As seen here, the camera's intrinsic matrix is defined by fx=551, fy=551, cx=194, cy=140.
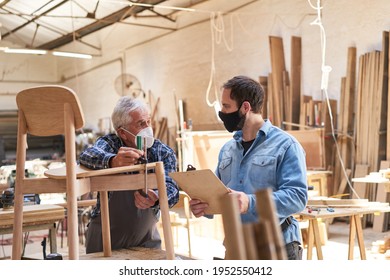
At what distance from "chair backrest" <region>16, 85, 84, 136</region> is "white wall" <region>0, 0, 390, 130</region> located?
319cm

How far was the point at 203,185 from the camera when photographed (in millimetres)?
1980

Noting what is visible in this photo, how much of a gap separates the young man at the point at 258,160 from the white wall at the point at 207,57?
2556mm

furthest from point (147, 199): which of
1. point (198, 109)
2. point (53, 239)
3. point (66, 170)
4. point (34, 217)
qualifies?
point (198, 109)

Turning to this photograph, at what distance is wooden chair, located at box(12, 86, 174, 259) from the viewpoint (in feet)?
6.36

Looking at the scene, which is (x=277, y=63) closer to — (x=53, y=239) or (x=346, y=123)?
(x=346, y=123)

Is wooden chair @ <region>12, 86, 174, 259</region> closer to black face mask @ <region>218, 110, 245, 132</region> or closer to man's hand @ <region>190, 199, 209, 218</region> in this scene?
man's hand @ <region>190, 199, 209, 218</region>

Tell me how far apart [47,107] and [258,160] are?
889 millimetres

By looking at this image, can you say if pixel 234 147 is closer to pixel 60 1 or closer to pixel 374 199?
pixel 374 199

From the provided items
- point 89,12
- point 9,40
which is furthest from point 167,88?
point 9,40

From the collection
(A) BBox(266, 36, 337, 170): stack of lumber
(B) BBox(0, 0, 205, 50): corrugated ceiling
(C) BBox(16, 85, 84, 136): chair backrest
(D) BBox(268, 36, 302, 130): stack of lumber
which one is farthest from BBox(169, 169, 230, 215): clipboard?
(B) BBox(0, 0, 205, 50): corrugated ceiling

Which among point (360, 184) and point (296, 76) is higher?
point (296, 76)

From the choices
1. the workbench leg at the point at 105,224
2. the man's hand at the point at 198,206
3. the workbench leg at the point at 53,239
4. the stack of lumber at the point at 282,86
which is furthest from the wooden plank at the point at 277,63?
the man's hand at the point at 198,206

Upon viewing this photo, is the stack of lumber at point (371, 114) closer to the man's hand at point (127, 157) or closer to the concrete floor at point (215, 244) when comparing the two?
the concrete floor at point (215, 244)

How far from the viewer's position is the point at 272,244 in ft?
3.71
